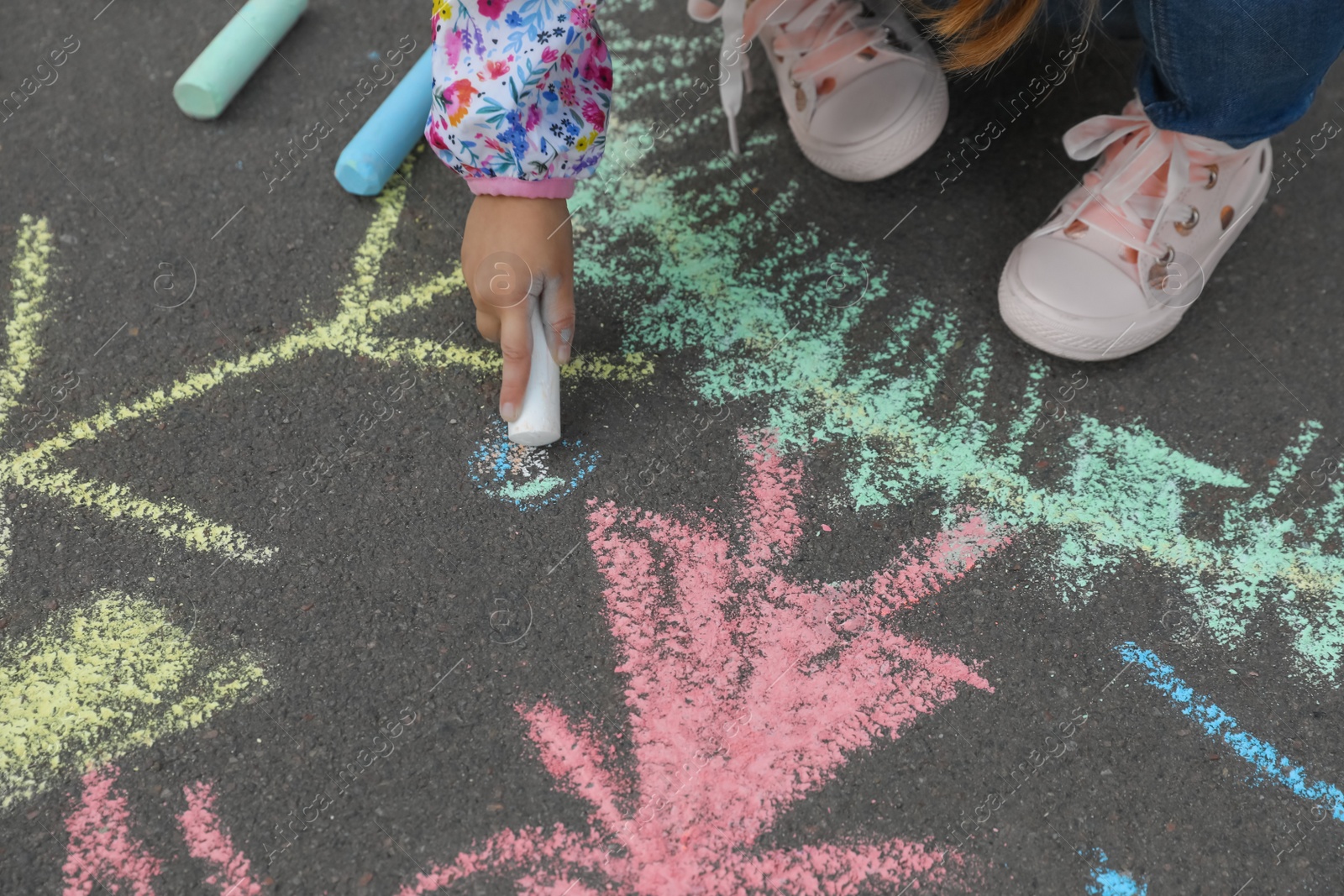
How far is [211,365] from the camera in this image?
1253 millimetres

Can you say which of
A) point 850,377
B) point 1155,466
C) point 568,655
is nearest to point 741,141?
point 850,377

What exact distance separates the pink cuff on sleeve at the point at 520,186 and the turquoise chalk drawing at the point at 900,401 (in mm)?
267

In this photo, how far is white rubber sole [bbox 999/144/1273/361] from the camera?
4.09 ft

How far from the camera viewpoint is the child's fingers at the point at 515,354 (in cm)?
109

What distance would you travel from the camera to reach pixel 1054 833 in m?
0.97

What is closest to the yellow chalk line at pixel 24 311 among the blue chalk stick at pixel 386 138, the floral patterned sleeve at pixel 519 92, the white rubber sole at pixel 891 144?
the blue chalk stick at pixel 386 138

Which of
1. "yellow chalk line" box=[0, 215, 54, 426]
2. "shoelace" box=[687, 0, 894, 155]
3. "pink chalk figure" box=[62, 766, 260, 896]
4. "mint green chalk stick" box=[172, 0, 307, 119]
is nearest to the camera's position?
"pink chalk figure" box=[62, 766, 260, 896]

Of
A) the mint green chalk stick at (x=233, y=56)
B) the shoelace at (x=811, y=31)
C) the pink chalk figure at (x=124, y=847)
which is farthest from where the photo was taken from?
the mint green chalk stick at (x=233, y=56)

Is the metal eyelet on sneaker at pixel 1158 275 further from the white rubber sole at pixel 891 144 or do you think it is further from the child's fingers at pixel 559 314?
the child's fingers at pixel 559 314

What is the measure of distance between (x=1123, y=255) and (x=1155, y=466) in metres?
0.28

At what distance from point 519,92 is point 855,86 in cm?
61

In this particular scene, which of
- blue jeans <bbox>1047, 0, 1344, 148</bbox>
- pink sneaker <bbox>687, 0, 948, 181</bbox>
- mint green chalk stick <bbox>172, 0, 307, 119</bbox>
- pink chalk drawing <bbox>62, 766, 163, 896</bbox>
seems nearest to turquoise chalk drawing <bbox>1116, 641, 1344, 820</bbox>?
blue jeans <bbox>1047, 0, 1344, 148</bbox>

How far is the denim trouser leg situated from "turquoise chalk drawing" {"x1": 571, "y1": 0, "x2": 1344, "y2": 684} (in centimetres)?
37

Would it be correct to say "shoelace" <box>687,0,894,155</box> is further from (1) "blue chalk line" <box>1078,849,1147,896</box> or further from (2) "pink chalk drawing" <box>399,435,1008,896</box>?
(1) "blue chalk line" <box>1078,849,1147,896</box>
